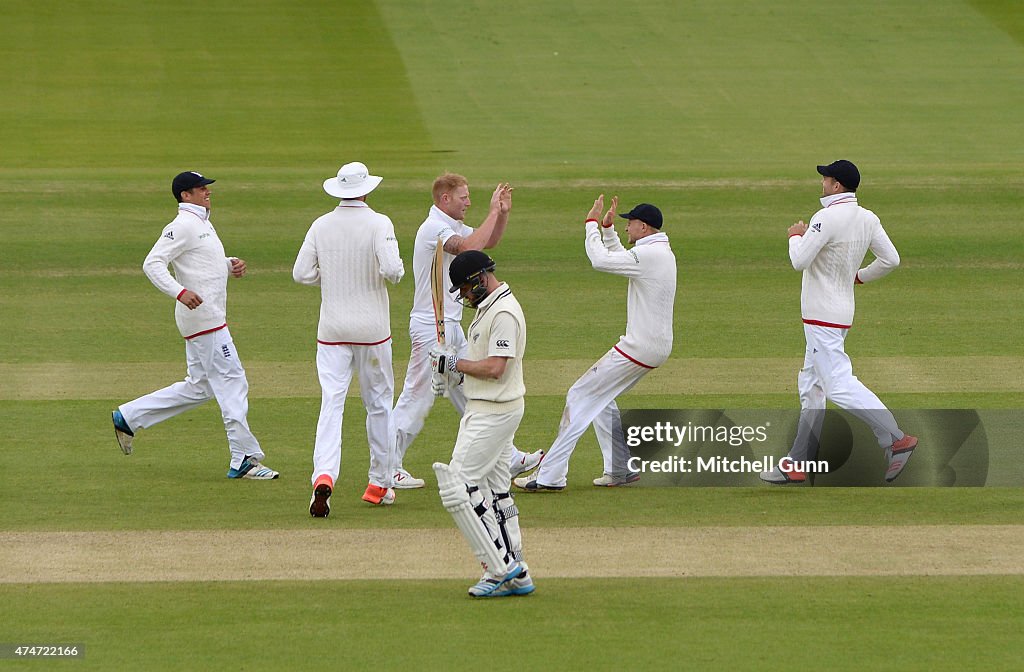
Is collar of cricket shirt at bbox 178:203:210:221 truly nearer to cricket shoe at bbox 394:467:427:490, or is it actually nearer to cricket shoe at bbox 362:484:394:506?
cricket shoe at bbox 394:467:427:490

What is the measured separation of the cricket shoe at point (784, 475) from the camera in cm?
1088

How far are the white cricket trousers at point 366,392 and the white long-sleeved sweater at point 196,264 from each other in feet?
4.11

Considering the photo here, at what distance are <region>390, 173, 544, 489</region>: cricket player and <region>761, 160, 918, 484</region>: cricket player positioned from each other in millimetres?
2109

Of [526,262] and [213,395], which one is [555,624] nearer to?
[213,395]

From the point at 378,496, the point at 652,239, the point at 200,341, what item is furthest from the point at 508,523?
the point at 200,341

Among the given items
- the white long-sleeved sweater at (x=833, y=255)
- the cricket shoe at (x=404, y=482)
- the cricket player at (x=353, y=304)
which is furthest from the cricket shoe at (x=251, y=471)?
the white long-sleeved sweater at (x=833, y=255)

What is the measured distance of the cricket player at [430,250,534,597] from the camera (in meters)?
7.90

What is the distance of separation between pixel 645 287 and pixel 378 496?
2.32 meters

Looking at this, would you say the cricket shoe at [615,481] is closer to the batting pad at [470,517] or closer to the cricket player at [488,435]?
the cricket player at [488,435]

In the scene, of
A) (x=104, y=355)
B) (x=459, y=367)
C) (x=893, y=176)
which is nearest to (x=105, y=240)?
(x=104, y=355)

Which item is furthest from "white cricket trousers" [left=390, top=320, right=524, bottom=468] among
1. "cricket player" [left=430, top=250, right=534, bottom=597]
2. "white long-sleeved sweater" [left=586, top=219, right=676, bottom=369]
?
"cricket player" [left=430, top=250, right=534, bottom=597]

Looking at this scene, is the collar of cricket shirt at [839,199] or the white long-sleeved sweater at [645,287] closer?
the white long-sleeved sweater at [645,287]

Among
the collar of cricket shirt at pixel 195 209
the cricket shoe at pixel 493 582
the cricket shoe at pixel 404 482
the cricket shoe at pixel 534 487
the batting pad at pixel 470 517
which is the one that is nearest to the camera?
the batting pad at pixel 470 517

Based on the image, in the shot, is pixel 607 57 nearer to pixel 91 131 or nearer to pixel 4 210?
pixel 91 131
